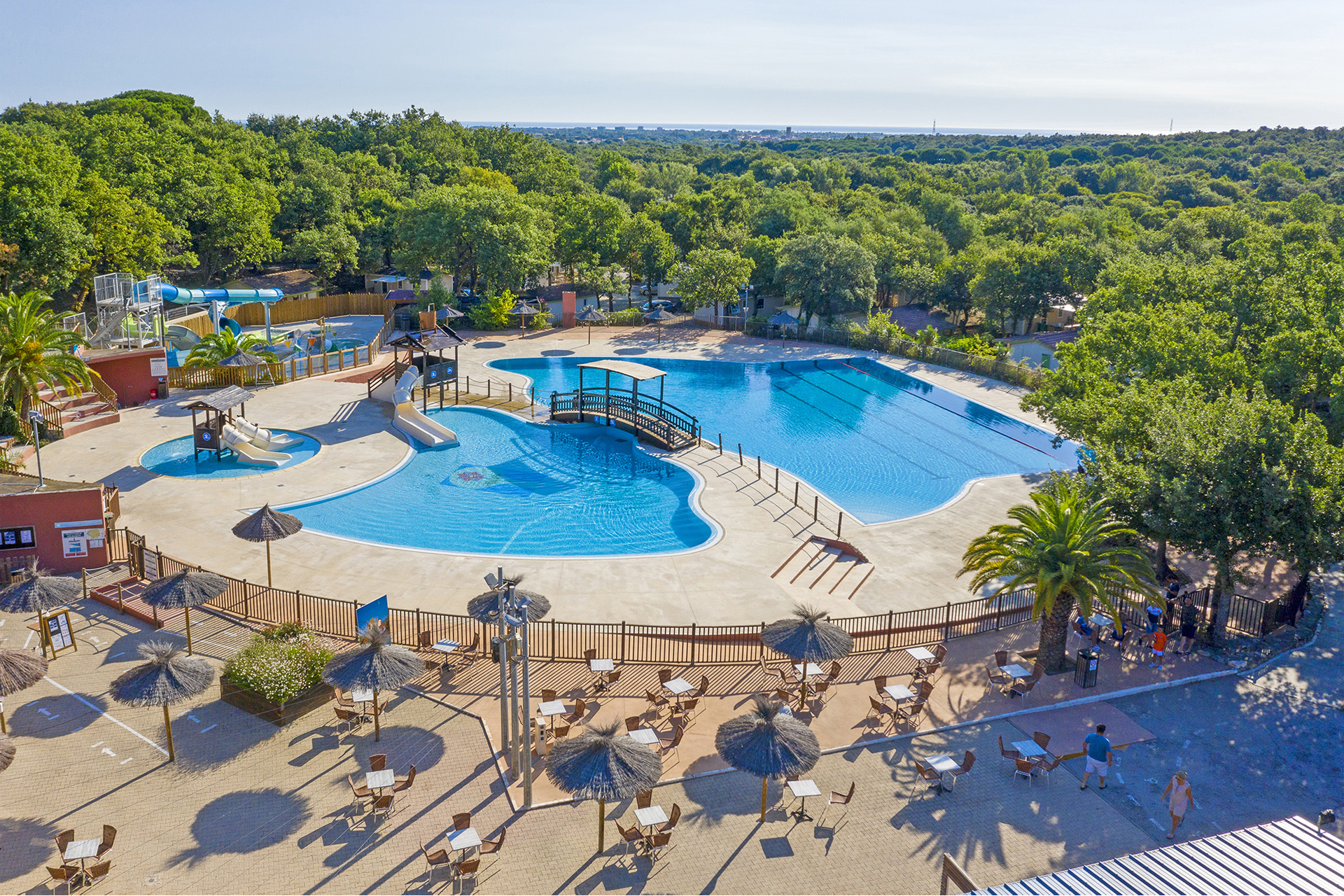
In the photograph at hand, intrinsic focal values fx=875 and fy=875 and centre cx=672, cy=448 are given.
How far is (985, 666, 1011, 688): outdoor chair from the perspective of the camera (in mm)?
19312

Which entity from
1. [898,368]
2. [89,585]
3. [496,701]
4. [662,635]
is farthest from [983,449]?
[89,585]

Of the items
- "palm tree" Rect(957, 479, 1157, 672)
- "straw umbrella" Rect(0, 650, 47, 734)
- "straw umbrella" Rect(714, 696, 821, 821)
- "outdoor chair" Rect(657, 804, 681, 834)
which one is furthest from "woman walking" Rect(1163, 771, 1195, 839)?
"straw umbrella" Rect(0, 650, 47, 734)

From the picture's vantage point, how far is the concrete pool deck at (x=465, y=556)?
22.7 meters

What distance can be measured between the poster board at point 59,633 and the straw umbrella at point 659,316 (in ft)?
135

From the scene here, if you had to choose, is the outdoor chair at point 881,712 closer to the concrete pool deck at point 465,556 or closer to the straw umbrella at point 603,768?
the concrete pool deck at point 465,556

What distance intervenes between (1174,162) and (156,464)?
185804 mm

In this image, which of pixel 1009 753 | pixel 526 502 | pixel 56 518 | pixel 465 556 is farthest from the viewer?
pixel 526 502

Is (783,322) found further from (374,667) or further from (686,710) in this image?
(374,667)

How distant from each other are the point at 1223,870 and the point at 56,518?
26189 mm

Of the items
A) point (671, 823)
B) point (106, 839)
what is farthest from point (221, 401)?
point (671, 823)

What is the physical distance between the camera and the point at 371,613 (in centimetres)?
1911

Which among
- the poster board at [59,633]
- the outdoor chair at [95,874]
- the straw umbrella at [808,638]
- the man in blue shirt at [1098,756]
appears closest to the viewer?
the outdoor chair at [95,874]

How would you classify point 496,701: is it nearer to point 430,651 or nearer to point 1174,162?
point 430,651

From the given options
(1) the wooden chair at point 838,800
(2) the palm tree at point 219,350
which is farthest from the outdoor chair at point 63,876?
(2) the palm tree at point 219,350
